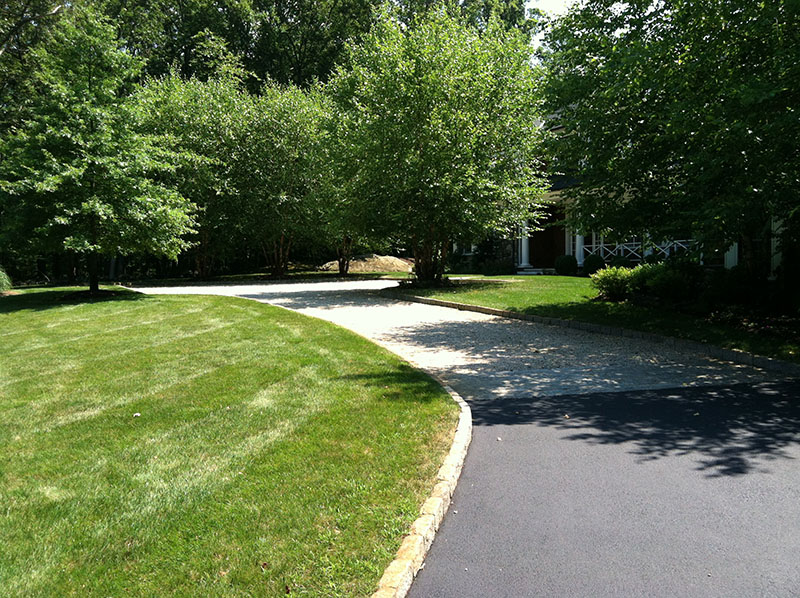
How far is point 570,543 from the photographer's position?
2.98 meters

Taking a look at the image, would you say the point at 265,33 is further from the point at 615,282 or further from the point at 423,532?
the point at 423,532

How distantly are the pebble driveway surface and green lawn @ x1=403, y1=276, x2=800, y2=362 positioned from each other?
127cm

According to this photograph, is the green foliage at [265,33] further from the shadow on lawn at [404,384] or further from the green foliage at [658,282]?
the shadow on lawn at [404,384]

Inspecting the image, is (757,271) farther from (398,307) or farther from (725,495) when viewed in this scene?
(725,495)

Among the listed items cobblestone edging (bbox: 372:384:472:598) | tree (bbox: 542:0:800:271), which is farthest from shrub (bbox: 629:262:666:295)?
cobblestone edging (bbox: 372:384:472:598)

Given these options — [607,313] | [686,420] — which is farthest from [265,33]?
[686,420]

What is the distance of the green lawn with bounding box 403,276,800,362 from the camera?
8492 millimetres

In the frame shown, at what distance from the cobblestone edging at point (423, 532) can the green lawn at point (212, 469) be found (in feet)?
0.21

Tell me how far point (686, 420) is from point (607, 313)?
695 cm

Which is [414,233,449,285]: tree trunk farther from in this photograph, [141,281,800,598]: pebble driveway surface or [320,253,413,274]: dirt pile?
[320,253,413,274]: dirt pile

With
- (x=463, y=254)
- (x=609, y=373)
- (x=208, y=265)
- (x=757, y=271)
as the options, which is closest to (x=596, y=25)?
(x=757, y=271)

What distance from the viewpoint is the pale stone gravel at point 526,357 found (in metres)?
6.62

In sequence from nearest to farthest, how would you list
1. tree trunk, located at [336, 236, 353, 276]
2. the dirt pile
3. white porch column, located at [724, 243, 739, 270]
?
white porch column, located at [724, 243, 739, 270] < tree trunk, located at [336, 236, 353, 276] < the dirt pile

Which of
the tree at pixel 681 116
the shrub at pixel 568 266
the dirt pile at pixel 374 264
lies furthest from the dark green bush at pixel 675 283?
the dirt pile at pixel 374 264
